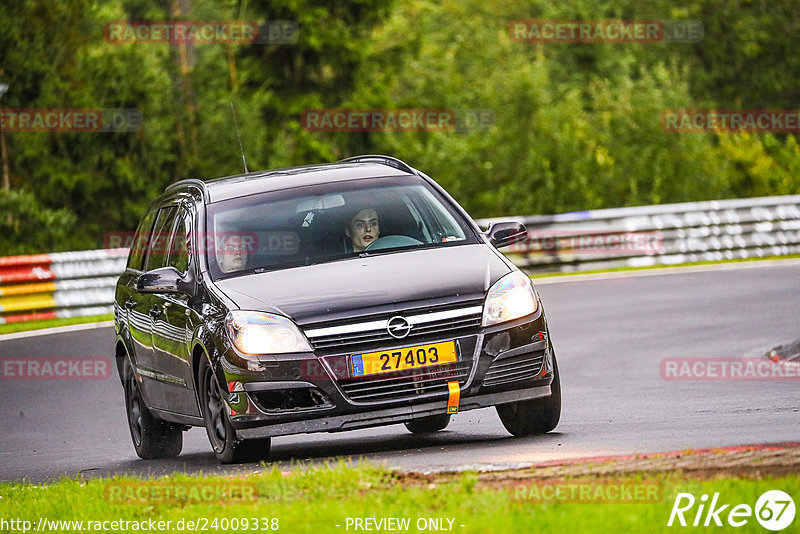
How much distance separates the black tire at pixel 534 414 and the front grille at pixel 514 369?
32 centimetres

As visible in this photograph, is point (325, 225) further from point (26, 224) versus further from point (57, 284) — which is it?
point (26, 224)

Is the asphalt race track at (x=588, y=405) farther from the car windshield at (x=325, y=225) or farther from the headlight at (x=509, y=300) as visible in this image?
the car windshield at (x=325, y=225)

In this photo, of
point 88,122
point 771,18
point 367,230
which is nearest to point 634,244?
point 88,122

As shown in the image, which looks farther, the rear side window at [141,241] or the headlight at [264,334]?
the rear side window at [141,241]

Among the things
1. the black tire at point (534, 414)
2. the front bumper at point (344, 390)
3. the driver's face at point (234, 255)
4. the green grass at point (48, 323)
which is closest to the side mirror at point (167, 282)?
the driver's face at point (234, 255)

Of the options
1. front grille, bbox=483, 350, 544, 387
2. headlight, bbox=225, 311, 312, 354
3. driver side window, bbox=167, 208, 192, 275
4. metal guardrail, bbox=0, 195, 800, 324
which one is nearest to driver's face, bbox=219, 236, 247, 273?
driver side window, bbox=167, 208, 192, 275

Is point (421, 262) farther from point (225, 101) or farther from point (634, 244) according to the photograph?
point (225, 101)

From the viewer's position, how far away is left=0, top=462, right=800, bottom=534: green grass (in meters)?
5.87

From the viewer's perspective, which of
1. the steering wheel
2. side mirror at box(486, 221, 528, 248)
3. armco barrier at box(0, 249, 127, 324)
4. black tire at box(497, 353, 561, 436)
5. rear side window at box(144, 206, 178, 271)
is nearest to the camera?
black tire at box(497, 353, 561, 436)

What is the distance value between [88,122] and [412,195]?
22382mm

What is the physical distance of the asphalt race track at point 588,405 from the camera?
902 cm

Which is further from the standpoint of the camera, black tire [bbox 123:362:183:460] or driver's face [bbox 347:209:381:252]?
black tire [bbox 123:362:183:460]

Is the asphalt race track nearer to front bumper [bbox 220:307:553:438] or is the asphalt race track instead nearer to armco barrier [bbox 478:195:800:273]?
front bumper [bbox 220:307:553:438]

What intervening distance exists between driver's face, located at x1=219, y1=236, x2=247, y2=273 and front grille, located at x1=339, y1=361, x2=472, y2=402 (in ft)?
4.36
